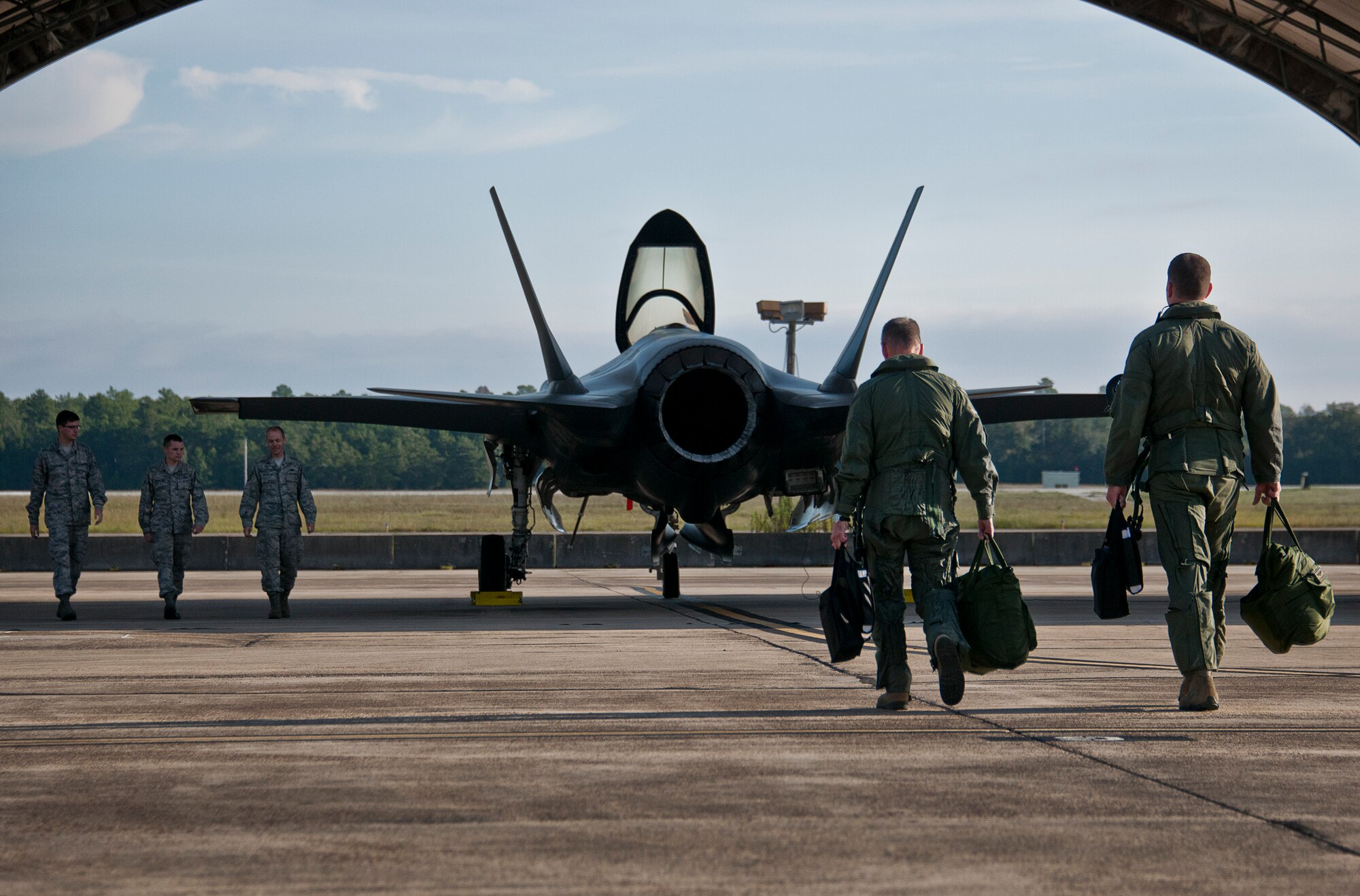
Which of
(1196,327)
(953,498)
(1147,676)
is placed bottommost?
(1147,676)

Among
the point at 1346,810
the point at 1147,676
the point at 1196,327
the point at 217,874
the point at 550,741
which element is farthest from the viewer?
the point at 1147,676

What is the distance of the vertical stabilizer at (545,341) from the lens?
1317 cm

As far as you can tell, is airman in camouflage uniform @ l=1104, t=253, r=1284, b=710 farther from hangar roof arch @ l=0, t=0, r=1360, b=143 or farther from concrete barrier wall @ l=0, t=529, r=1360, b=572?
concrete barrier wall @ l=0, t=529, r=1360, b=572

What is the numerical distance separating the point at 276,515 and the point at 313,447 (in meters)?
110

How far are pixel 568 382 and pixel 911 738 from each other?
325 inches

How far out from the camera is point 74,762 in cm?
493

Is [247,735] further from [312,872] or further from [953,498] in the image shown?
[953,498]

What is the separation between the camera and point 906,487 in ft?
20.4

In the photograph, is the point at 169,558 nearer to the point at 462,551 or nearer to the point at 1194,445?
the point at 1194,445

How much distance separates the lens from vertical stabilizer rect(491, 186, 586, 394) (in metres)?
13.2

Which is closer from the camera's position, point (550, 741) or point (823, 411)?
point (550, 741)

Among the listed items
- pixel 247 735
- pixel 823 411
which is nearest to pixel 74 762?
pixel 247 735

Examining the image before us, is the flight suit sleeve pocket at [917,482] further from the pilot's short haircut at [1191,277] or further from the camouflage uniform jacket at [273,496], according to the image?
the camouflage uniform jacket at [273,496]

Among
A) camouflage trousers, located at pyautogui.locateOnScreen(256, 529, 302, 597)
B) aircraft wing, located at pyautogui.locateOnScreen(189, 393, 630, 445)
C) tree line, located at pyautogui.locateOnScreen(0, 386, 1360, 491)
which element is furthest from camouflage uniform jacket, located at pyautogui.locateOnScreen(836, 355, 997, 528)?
tree line, located at pyautogui.locateOnScreen(0, 386, 1360, 491)
